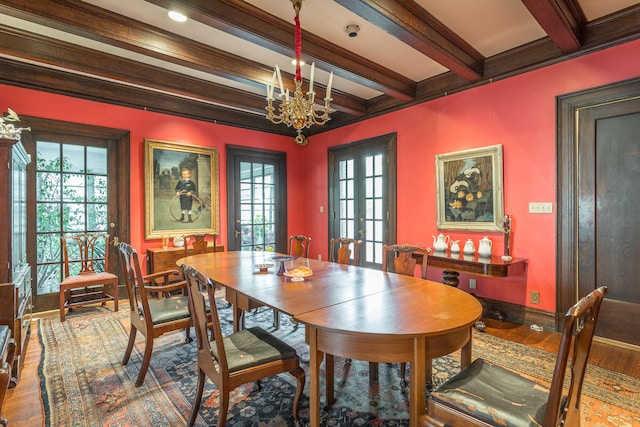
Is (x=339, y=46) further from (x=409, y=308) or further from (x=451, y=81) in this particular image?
(x=409, y=308)

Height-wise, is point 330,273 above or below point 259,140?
below

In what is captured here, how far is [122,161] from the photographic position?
13.8 feet

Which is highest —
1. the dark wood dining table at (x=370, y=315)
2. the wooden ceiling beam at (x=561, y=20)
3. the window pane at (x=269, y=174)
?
the wooden ceiling beam at (x=561, y=20)

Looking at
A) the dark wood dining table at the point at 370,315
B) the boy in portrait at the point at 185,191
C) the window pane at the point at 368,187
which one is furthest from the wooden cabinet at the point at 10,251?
the window pane at the point at 368,187

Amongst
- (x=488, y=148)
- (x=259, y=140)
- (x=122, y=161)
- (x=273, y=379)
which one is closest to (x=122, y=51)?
(x=122, y=161)

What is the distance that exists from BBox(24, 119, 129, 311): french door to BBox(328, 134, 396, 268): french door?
122 inches

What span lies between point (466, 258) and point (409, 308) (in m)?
2.02

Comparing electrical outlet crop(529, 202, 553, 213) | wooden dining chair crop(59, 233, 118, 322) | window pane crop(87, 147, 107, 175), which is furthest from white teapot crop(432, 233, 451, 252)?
window pane crop(87, 147, 107, 175)

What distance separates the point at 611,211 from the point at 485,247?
3.48ft

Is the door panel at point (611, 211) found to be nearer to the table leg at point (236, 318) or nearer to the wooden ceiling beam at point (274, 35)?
the wooden ceiling beam at point (274, 35)

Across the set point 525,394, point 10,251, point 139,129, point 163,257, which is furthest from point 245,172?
point 525,394

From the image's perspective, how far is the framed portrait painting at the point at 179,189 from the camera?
4.36 meters

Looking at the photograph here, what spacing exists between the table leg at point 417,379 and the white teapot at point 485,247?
2398mm

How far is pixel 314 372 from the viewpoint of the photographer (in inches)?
58.9
